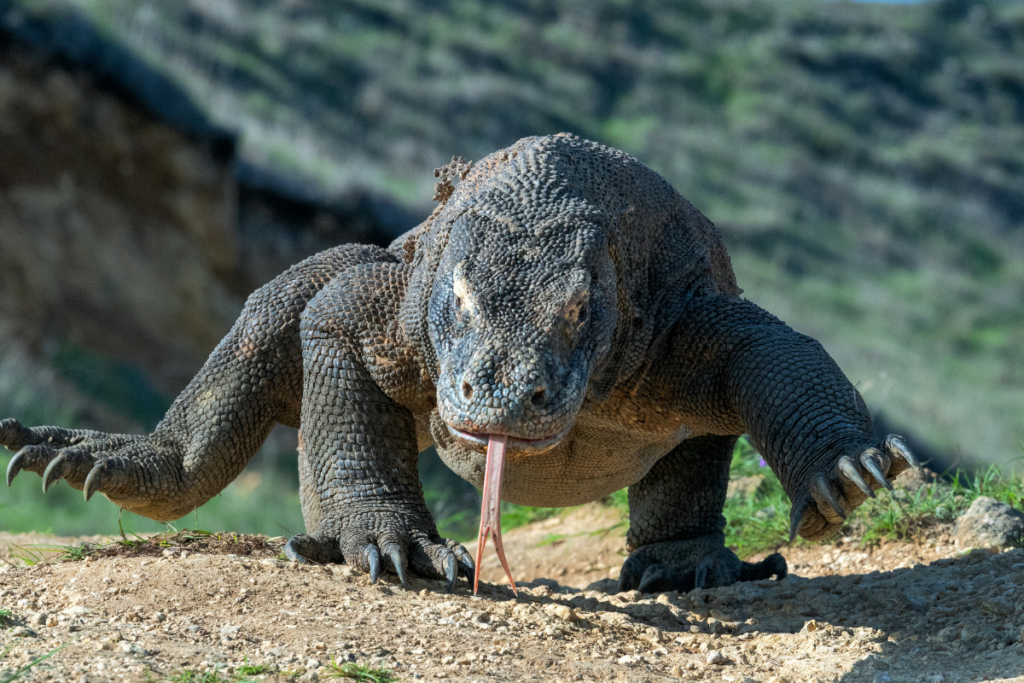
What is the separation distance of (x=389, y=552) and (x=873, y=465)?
1651mm

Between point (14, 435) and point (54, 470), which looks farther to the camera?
point (14, 435)

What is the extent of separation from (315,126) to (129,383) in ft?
32.8

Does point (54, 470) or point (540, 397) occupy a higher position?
point (540, 397)

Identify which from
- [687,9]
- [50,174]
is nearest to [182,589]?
[50,174]

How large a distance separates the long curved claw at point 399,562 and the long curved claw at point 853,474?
1504 millimetres

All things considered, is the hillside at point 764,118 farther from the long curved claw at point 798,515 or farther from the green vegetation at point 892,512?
the long curved claw at point 798,515

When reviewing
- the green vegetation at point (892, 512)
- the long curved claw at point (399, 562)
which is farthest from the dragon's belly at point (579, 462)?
the green vegetation at point (892, 512)

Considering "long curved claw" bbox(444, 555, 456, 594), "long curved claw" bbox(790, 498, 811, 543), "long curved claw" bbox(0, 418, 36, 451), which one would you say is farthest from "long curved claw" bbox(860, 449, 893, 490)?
"long curved claw" bbox(0, 418, 36, 451)

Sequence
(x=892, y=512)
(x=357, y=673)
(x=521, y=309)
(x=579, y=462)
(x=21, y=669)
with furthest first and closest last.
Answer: (x=892, y=512) → (x=579, y=462) → (x=521, y=309) → (x=357, y=673) → (x=21, y=669)

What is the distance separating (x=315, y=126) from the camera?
81.6ft

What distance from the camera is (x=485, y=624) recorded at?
11.5ft

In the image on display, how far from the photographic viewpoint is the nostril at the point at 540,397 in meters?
3.03

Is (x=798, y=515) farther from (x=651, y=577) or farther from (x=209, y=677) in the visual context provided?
→ (x=209, y=677)

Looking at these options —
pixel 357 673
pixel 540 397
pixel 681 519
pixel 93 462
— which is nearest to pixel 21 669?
pixel 357 673
